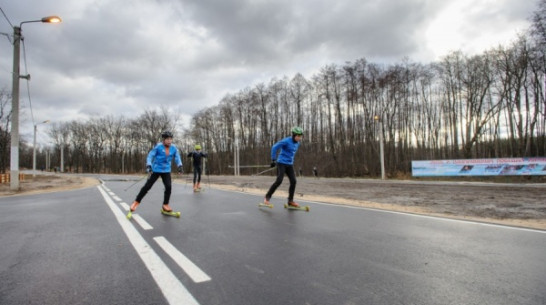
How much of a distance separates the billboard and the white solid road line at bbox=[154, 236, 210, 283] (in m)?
22.2

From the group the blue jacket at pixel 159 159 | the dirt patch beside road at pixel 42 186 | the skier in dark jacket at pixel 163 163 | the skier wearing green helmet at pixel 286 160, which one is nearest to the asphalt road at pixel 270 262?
the skier in dark jacket at pixel 163 163

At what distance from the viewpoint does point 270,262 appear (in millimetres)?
3477

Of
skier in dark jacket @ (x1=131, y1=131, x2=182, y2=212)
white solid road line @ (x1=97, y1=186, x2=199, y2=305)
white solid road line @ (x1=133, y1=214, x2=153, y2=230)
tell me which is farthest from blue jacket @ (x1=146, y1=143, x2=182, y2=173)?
white solid road line @ (x1=97, y1=186, x2=199, y2=305)

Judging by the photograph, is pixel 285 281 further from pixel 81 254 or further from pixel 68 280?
pixel 81 254

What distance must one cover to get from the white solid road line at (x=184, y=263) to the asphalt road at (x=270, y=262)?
0.04ft

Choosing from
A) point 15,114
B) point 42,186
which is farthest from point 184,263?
point 42,186

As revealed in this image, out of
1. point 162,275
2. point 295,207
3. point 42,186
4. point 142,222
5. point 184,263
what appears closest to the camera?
point 162,275

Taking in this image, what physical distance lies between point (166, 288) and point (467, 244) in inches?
154

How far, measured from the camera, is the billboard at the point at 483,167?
61.9ft

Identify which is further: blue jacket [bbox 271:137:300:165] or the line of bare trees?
the line of bare trees

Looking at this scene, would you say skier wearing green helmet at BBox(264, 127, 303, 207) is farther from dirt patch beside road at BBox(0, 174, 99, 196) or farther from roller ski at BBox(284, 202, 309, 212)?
dirt patch beside road at BBox(0, 174, 99, 196)

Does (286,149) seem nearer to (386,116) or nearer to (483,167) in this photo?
(483,167)

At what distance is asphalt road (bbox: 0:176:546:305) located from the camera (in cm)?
262

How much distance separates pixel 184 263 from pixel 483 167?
2257 centimetres
